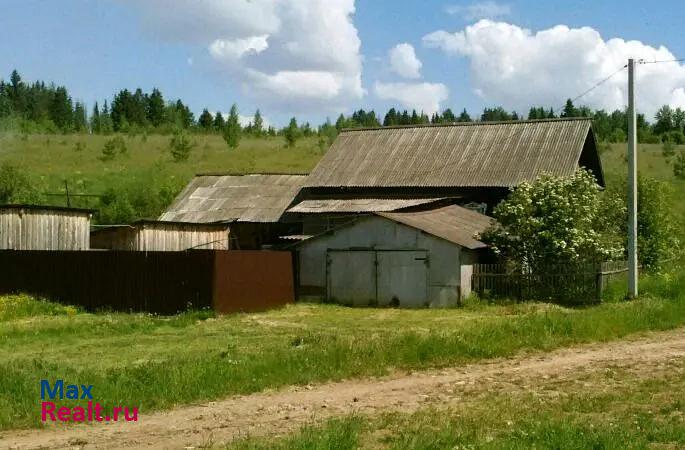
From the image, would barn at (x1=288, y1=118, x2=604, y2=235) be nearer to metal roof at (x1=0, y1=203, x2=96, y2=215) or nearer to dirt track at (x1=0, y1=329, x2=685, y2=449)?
metal roof at (x1=0, y1=203, x2=96, y2=215)

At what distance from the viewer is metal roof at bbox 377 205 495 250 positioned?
24516 millimetres

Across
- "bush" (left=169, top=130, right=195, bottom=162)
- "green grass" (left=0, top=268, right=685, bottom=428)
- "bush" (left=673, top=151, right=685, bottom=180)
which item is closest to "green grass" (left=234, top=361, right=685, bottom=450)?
"green grass" (left=0, top=268, right=685, bottom=428)

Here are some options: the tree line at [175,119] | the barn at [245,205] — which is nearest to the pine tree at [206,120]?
the tree line at [175,119]

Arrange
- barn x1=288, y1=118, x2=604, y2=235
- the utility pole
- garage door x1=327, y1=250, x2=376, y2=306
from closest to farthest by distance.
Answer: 1. the utility pole
2. garage door x1=327, y1=250, x2=376, y2=306
3. barn x1=288, y1=118, x2=604, y2=235

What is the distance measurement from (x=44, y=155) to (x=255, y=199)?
1601 inches

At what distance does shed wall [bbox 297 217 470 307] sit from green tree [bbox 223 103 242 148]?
2022 inches

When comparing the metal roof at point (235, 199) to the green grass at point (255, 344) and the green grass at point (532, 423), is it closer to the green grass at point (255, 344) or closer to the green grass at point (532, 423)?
the green grass at point (255, 344)

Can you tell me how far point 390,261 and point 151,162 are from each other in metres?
45.9

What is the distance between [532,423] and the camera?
889 centimetres

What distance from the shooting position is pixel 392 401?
10.8m

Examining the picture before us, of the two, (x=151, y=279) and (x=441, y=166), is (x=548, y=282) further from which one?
(x=441, y=166)

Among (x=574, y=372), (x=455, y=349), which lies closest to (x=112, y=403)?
(x=455, y=349)

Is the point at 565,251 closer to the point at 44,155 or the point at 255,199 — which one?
the point at 255,199

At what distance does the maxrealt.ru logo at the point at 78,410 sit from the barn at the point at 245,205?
76.8 feet
